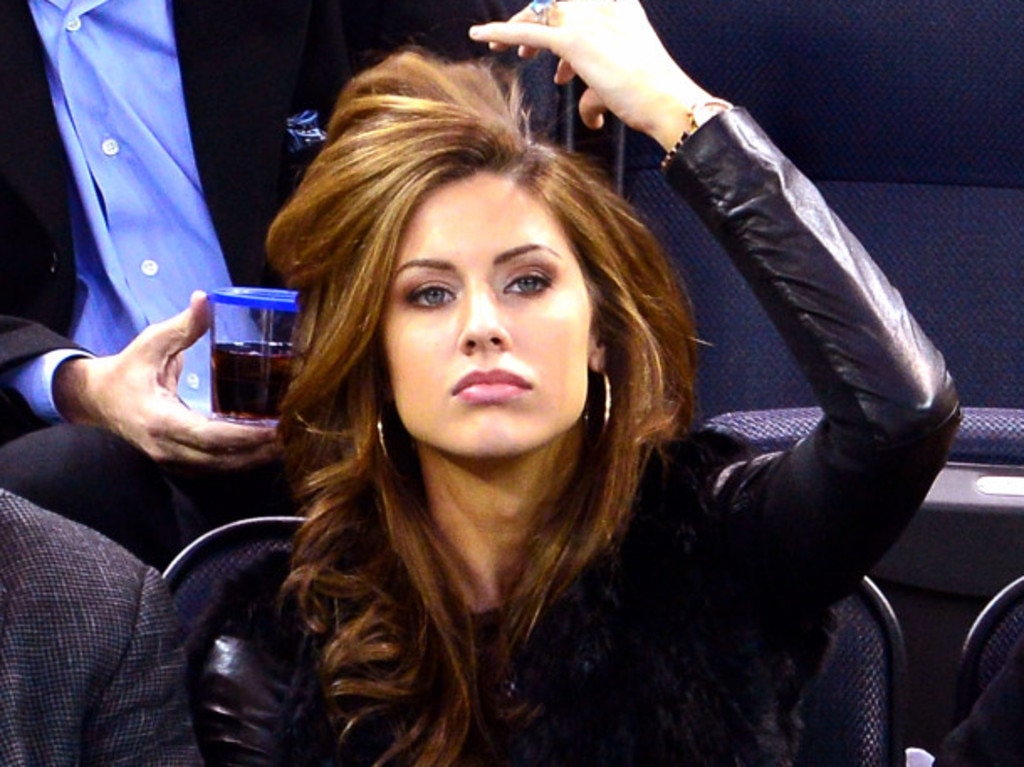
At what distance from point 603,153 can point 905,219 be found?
38 centimetres

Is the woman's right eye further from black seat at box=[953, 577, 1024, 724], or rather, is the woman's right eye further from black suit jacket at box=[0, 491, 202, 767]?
black seat at box=[953, 577, 1024, 724]

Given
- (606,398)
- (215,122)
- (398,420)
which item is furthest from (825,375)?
(215,122)

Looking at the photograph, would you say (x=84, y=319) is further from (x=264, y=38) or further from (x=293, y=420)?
(x=293, y=420)

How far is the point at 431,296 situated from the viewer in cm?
142

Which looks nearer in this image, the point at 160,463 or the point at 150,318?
the point at 160,463

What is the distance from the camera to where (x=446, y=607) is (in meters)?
1.44

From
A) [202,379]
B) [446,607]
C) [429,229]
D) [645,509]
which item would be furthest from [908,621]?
[202,379]

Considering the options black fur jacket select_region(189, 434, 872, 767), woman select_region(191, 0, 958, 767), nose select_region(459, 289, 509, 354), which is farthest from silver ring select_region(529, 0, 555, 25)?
black fur jacket select_region(189, 434, 872, 767)

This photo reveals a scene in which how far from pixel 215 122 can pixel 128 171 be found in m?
0.09

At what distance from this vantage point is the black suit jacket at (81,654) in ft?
4.14

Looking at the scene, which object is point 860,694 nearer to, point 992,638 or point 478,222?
point 992,638

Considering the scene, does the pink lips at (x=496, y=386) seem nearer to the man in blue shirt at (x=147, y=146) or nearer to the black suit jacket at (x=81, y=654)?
the black suit jacket at (x=81, y=654)

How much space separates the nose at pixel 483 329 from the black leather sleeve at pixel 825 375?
0.51ft

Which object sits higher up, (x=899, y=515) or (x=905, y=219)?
(x=899, y=515)
